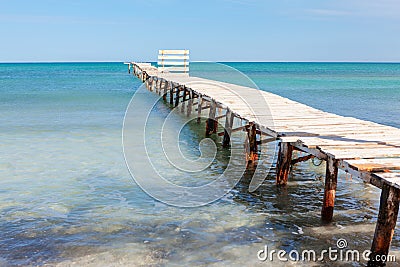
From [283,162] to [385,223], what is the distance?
10.3 ft

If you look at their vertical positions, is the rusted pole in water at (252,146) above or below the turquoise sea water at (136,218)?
above

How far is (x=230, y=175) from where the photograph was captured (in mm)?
8953

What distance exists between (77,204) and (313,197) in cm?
373

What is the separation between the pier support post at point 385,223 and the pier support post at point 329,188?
1102 mm

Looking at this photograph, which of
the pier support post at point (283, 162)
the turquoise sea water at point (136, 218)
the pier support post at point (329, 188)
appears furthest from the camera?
the pier support post at point (283, 162)

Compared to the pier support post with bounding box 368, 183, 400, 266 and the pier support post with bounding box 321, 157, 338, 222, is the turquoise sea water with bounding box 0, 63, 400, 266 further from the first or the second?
the pier support post with bounding box 368, 183, 400, 266

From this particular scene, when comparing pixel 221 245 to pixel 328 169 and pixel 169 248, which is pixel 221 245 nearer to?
pixel 169 248

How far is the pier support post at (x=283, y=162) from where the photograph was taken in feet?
25.0

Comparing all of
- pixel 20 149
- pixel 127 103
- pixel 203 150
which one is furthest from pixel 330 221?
pixel 127 103

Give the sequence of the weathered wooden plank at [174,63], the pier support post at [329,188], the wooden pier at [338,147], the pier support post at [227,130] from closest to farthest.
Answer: the wooden pier at [338,147]
the pier support post at [329,188]
the pier support post at [227,130]
the weathered wooden plank at [174,63]

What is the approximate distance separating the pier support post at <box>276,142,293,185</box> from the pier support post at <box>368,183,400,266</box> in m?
2.78

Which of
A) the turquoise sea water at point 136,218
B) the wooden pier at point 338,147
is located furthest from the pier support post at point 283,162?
the turquoise sea water at point 136,218

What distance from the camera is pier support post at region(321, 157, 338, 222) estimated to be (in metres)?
5.90
